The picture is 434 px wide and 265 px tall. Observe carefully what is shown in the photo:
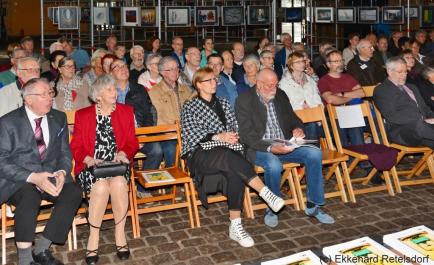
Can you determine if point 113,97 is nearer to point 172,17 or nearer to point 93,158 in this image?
point 93,158

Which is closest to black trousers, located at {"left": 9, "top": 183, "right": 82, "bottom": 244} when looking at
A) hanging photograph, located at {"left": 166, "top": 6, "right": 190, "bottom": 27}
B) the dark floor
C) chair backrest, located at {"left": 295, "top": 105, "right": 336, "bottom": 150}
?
the dark floor

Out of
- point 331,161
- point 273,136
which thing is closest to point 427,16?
point 331,161

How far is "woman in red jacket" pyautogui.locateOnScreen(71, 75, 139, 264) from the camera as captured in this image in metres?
4.61

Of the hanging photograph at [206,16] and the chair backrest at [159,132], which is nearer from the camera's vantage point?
the chair backrest at [159,132]

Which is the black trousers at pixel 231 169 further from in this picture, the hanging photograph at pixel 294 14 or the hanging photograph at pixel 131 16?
the hanging photograph at pixel 294 14

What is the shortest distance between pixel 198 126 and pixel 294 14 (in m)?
8.38

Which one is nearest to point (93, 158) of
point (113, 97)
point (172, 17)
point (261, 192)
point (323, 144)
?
point (113, 97)

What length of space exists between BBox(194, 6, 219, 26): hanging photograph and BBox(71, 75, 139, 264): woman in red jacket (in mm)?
6541

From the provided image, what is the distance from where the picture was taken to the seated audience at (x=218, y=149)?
498 cm

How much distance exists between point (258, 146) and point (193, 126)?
657 millimetres

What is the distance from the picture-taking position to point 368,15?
12.5m

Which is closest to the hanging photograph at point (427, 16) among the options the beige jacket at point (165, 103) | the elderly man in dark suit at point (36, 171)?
the beige jacket at point (165, 103)

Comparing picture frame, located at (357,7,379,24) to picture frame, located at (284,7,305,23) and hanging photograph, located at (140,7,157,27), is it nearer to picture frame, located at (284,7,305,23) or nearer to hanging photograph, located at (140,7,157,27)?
picture frame, located at (284,7,305,23)

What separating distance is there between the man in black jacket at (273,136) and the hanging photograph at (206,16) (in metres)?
5.92
